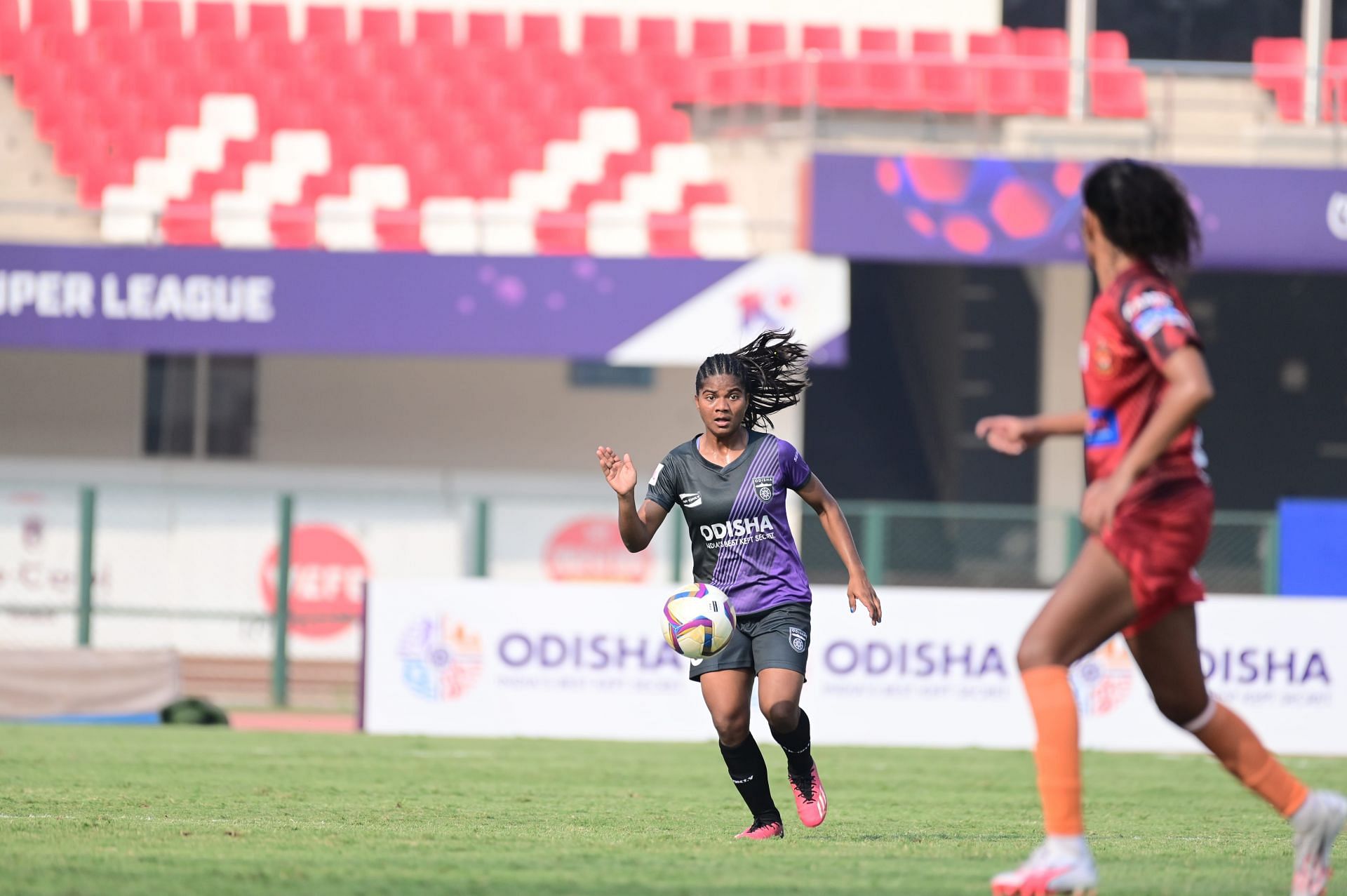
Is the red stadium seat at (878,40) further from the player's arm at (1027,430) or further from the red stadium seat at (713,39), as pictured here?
the player's arm at (1027,430)

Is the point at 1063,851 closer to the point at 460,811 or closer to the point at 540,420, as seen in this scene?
the point at 460,811

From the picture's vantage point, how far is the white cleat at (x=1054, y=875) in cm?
516

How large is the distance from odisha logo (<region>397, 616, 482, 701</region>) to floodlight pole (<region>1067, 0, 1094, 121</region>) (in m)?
9.38

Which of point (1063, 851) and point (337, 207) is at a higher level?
point (337, 207)

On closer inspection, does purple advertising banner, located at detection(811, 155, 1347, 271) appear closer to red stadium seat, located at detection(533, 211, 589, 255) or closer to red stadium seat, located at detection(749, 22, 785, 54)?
red stadium seat, located at detection(533, 211, 589, 255)

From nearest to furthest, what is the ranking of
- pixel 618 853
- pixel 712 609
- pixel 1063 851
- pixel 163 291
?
pixel 1063 851, pixel 618 853, pixel 712 609, pixel 163 291

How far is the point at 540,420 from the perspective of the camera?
2148cm

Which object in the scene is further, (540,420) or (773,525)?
(540,420)

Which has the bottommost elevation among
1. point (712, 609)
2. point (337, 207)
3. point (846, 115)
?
point (712, 609)

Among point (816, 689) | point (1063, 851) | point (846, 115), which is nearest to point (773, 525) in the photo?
point (1063, 851)

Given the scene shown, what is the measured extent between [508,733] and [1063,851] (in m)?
10.1

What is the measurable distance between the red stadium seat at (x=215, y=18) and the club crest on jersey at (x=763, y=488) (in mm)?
16589

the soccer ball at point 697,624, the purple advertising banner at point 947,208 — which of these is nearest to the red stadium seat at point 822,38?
the purple advertising banner at point 947,208

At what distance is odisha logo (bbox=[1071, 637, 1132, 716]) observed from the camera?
15.0 metres
